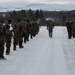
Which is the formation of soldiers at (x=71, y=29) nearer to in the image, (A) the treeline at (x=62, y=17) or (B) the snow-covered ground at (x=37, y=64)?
(B) the snow-covered ground at (x=37, y=64)

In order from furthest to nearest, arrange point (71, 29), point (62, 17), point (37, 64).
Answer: point (62, 17) → point (71, 29) → point (37, 64)

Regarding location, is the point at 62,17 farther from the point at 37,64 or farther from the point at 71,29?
the point at 37,64

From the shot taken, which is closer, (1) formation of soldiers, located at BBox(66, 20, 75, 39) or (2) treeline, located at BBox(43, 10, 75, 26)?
(1) formation of soldiers, located at BBox(66, 20, 75, 39)

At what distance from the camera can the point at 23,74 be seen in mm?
12055

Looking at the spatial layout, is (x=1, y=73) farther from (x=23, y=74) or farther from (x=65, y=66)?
(x=65, y=66)

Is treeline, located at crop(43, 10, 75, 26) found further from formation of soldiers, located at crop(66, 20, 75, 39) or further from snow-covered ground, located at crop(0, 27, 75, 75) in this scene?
snow-covered ground, located at crop(0, 27, 75, 75)

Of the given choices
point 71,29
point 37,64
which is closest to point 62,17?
point 71,29

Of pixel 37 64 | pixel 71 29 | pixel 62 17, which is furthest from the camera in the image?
pixel 62 17

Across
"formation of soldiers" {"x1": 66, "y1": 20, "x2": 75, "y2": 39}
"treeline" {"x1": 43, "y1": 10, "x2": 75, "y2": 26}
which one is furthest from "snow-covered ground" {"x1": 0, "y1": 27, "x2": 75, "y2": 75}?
"treeline" {"x1": 43, "y1": 10, "x2": 75, "y2": 26}

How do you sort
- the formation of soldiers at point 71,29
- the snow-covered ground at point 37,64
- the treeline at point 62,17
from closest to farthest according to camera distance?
1. the snow-covered ground at point 37,64
2. the formation of soldiers at point 71,29
3. the treeline at point 62,17

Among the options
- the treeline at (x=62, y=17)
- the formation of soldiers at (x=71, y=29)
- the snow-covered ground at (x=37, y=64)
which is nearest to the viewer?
the snow-covered ground at (x=37, y=64)

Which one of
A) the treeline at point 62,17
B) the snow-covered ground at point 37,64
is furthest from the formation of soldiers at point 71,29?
the treeline at point 62,17

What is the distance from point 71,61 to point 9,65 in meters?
3.07

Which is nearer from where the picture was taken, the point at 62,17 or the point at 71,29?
the point at 71,29
